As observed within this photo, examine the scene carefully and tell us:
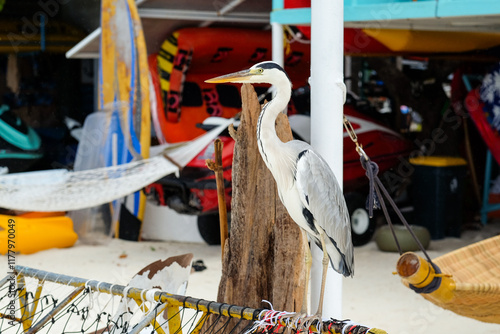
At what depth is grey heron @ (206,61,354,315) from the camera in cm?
195

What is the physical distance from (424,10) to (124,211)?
3337mm

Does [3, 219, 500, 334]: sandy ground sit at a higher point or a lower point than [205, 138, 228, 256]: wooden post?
lower

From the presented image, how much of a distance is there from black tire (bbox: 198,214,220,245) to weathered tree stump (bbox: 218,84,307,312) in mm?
3404

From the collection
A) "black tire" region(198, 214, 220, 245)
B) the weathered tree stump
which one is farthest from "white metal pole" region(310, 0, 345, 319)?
"black tire" region(198, 214, 220, 245)

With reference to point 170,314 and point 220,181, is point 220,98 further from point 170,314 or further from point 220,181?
point 170,314

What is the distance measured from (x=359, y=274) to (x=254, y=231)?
270 centimetres

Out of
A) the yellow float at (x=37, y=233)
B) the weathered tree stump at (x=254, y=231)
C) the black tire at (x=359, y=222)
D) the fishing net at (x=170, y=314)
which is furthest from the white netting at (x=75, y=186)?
the weathered tree stump at (x=254, y=231)

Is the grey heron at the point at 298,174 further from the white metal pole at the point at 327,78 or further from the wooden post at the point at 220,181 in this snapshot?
the wooden post at the point at 220,181

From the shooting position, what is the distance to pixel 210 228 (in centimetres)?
588

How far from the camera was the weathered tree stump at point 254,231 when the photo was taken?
7.72ft

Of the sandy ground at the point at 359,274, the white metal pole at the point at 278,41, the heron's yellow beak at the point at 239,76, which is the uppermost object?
the white metal pole at the point at 278,41

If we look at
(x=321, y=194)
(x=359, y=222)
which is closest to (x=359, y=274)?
(x=359, y=222)

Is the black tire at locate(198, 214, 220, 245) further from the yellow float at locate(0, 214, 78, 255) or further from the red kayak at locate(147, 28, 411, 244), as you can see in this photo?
the yellow float at locate(0, 214, 78, 255)

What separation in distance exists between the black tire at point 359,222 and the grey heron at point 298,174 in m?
3.77
